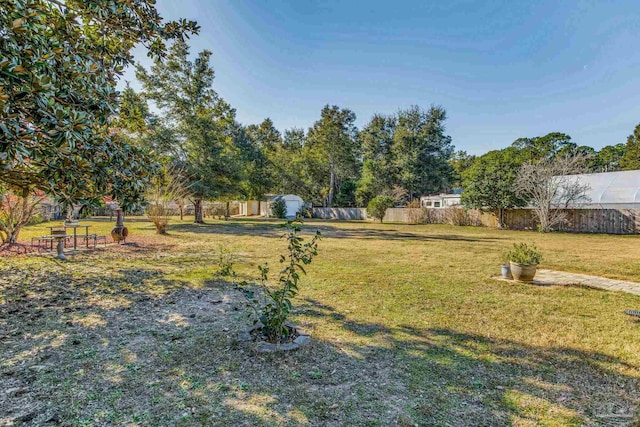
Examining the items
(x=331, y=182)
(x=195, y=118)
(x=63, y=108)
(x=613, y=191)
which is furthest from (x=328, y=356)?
(x=331, y=182)

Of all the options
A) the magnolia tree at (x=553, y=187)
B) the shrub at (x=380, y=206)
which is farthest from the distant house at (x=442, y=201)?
the magnolia tree at (x=553, y=187)

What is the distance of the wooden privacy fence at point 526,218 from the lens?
52.5 ft

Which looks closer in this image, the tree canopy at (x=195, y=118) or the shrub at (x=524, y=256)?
the shrub at (x=524, y=256)

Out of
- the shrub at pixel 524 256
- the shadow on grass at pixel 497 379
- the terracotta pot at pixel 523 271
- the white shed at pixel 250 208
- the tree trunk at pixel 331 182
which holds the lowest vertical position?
the shadow on grass at pixel 497 379

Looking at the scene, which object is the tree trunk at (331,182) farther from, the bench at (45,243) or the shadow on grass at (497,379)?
the shadow on grass at (497,379)

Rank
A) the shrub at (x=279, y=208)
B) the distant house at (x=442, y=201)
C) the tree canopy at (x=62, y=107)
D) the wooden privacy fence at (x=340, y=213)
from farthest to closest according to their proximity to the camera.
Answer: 1. the wooden privacy fence at (x=340, y=213)
2. the shrub at (x=279, y=208)
3. the distant house at (x=442, y=201)
4. the tree canopy at (x=62, y=107)

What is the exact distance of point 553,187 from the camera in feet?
55.0

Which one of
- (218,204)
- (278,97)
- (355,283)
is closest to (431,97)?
(278,97)

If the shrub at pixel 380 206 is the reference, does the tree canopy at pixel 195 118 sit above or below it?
above

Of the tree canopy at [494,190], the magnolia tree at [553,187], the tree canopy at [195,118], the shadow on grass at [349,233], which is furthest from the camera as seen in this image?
the tree canopy at [195,118]

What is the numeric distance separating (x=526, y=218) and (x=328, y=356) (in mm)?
19992

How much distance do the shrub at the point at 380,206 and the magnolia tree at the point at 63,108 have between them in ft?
72.1

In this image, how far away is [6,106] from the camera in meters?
1.85

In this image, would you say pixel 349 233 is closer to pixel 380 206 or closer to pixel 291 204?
pixel 380 206
